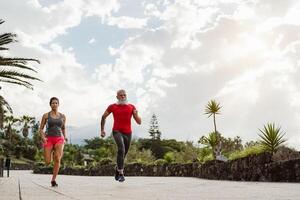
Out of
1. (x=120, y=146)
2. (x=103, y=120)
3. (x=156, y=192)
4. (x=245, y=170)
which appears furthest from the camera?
(x=245, y=170)

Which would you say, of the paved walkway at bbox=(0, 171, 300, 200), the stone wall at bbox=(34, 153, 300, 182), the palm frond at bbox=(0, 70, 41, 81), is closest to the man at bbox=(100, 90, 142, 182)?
the paved walkway at bbox=(0, 171, 300, 200)

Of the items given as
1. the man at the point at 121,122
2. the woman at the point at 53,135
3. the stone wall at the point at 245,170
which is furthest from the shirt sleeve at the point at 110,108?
the stone wall at the point at 245,170

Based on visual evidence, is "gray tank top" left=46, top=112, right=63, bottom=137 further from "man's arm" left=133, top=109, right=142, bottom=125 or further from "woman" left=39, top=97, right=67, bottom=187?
"man's arm" left=133, top=109, right=142, bottom=125

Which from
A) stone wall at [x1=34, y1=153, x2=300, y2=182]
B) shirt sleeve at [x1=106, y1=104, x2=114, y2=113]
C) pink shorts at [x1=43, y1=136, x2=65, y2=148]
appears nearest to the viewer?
pink shorts at [x1=43, y1=136, x2=65, y2=148]

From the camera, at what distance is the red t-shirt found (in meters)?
A: 9.65

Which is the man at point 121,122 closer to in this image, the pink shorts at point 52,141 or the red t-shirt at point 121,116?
the red t-shirt at point 121,116

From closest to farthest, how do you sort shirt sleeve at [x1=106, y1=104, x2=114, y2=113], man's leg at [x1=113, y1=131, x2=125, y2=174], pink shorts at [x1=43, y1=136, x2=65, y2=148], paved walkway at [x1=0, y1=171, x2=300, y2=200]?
paved walkway at [x1=0, y1=171, x2=300, y2=200] < pink shorts at [x1=43, y1=136, x2=65, y2=148] < man's leg at [x1=113, y1=131, x2=125, y2=174] < shirt sleeve at [x1=106, y1=104, x2=114, y2=113]

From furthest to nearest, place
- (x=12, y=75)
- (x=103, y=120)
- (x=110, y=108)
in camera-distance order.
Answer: (x=12, y=75), (x=103, y=120), (x=110, y=108)

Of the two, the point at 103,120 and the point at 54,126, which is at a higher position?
the point at 103,120

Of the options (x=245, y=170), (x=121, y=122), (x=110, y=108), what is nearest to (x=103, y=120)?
(x=110, y=108)

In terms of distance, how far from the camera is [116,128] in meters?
9.67

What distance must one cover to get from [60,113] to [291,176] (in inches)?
204

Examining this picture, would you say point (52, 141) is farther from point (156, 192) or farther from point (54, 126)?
point (156, 192)

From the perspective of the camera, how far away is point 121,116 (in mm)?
9664
